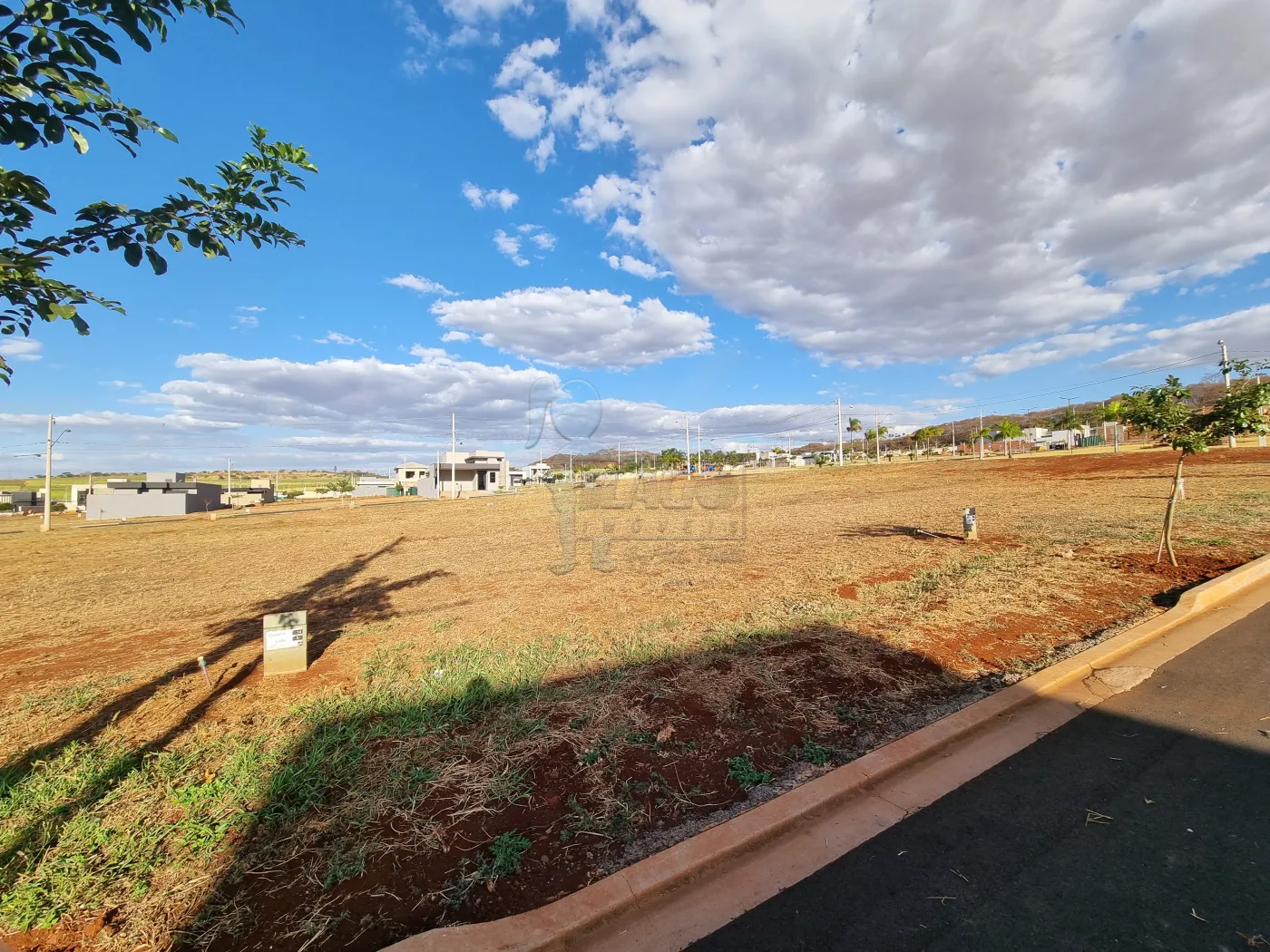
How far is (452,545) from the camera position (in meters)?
15.3

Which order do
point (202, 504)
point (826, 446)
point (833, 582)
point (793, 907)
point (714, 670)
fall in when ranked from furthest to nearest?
point (826, 446), point (202, 504), point (833, 582), point (714, 670), point (793, 907)

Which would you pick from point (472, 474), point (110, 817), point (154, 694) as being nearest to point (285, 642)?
point (154, 694)

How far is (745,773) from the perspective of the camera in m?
3.03

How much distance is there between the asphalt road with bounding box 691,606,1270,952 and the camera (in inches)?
78.3

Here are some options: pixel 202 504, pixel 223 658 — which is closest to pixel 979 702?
pixel 223 658

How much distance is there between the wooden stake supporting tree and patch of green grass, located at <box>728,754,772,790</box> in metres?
8.05

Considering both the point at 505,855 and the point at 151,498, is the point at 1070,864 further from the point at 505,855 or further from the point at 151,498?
the point at 151,498

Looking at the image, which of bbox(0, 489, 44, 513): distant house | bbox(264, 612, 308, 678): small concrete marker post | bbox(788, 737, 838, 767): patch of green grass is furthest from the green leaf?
bbox(0, 489, 44, 513): distant house

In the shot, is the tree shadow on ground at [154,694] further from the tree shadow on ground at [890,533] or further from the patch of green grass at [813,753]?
the tree shadow on ground at [890,533]

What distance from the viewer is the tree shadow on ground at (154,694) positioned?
276 centimetres

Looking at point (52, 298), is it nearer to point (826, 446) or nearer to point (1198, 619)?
point (1198, 619)

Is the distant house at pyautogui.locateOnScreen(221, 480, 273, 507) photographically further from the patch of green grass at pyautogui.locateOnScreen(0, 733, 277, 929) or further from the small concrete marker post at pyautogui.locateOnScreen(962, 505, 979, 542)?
the small concrete marker post at pyautogui.locateOnScreen(962, 505, 979, 542)

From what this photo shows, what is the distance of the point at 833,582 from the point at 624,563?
14.8 feet

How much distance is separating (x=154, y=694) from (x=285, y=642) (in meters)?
1.11
